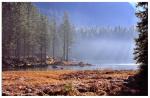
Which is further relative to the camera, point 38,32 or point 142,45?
point 38,32

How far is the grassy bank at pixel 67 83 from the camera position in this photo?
44.6 m

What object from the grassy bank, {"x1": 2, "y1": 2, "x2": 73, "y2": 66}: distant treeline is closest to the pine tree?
the grassy bank

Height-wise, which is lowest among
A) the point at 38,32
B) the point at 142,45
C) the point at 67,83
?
the point at 67,83

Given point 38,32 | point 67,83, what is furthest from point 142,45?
point 38,32

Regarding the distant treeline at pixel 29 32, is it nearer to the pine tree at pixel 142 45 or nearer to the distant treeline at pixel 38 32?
the distant treeline at pixel 38 32

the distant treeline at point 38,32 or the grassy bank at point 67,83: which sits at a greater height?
the distant treeline at point 38,32

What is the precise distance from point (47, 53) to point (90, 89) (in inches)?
34.0

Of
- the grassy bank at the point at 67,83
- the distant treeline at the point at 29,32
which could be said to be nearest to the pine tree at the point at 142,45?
the grassy bank at the point at 67,83

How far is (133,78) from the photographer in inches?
1759

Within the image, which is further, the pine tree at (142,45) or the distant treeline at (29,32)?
the distant treeline at (29,32)

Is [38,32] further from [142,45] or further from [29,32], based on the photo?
[142,45]

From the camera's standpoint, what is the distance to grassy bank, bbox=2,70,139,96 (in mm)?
44594

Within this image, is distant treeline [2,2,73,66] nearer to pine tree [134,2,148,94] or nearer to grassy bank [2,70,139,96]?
grassy bank [2,70,139,96]

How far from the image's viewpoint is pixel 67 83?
44.7m
